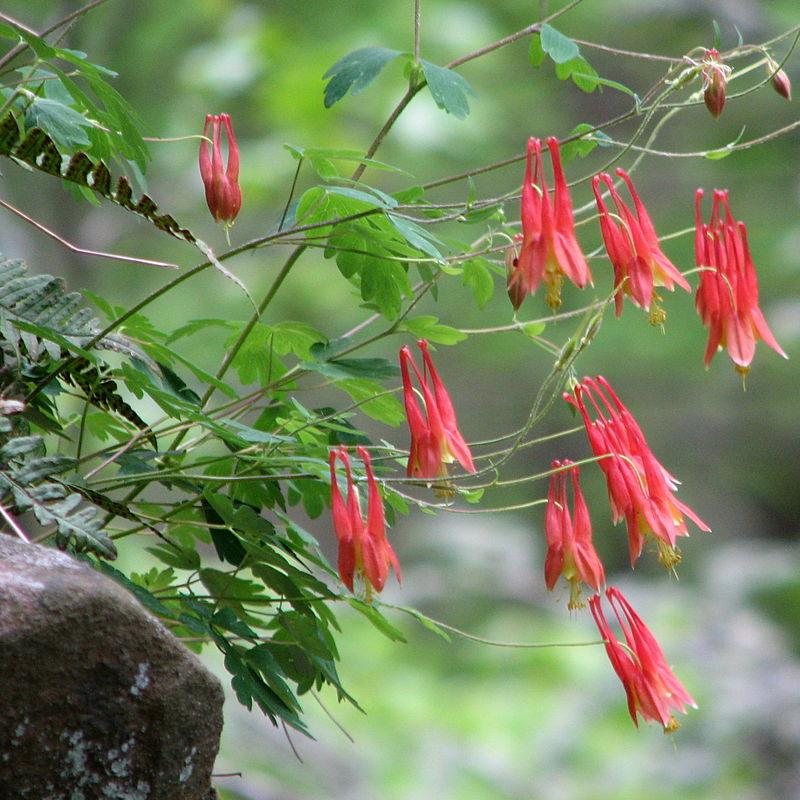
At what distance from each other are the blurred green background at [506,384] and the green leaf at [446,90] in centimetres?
146

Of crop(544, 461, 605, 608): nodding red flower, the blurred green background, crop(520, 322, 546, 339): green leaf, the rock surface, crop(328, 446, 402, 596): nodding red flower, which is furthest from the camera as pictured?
the blurred green background

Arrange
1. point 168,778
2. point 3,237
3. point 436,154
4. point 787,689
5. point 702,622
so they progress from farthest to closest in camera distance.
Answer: point 436,154, point 702,622, point 787,689, point 3,237, point 168,778

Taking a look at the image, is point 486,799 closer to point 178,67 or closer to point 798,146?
point 178,67

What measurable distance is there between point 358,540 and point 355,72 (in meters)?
0.40

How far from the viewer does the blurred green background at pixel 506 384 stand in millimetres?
3592

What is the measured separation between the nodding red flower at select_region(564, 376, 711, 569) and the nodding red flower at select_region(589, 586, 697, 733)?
83 mm

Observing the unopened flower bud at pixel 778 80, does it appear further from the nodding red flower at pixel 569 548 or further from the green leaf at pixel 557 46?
the nodding red flower at pixel 569 548

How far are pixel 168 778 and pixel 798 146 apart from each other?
19.0 ft

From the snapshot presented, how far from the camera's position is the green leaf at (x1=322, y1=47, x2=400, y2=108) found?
989mm

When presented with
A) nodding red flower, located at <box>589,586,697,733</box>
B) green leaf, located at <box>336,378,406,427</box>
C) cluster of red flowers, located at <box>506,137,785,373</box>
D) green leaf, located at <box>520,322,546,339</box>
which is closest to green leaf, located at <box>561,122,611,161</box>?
cluster of red flowers, located at <box>506,137,785,373</box>

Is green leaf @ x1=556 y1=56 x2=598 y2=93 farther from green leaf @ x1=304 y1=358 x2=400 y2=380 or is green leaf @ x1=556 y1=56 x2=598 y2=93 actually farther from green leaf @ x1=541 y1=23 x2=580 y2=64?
green leaf @ x1=304 y1=358 x2=400 y2=380

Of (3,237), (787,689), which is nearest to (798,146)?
(787,689)

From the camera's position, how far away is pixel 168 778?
85cm

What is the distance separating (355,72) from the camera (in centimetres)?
100
